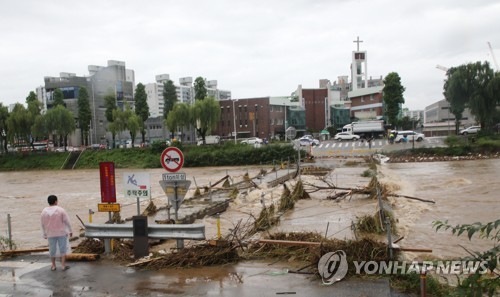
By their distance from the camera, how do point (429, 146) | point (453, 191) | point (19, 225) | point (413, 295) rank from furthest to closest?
1. point (429, 146)
2. point (453, 191)
3. point (19, 225)
4. point (413, 295)

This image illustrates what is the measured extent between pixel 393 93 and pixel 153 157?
126ft

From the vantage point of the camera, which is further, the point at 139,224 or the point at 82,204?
the point at 82,204

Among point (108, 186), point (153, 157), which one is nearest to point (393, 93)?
point (153, 157)

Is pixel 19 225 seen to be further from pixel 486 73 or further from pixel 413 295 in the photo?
pixel 486 73

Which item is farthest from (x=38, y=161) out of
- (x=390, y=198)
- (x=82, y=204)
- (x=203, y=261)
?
(x=203, y=261)

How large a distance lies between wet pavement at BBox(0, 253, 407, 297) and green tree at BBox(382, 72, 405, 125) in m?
62.8

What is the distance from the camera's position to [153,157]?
56.1m

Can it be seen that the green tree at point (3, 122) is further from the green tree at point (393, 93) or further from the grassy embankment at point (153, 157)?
the green tree at point (393, 93)

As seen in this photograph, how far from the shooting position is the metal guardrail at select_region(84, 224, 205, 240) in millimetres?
7938

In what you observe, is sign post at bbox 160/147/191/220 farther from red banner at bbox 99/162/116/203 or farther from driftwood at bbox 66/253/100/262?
driftwood at bbox 66/253/100/262

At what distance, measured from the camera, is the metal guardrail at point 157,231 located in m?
7.94

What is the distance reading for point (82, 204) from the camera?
22250 mm

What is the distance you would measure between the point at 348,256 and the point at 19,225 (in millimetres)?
14560

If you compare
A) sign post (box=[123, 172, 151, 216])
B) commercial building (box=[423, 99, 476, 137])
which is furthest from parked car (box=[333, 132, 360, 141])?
sign post (box=[123, 172, 151, 216])
